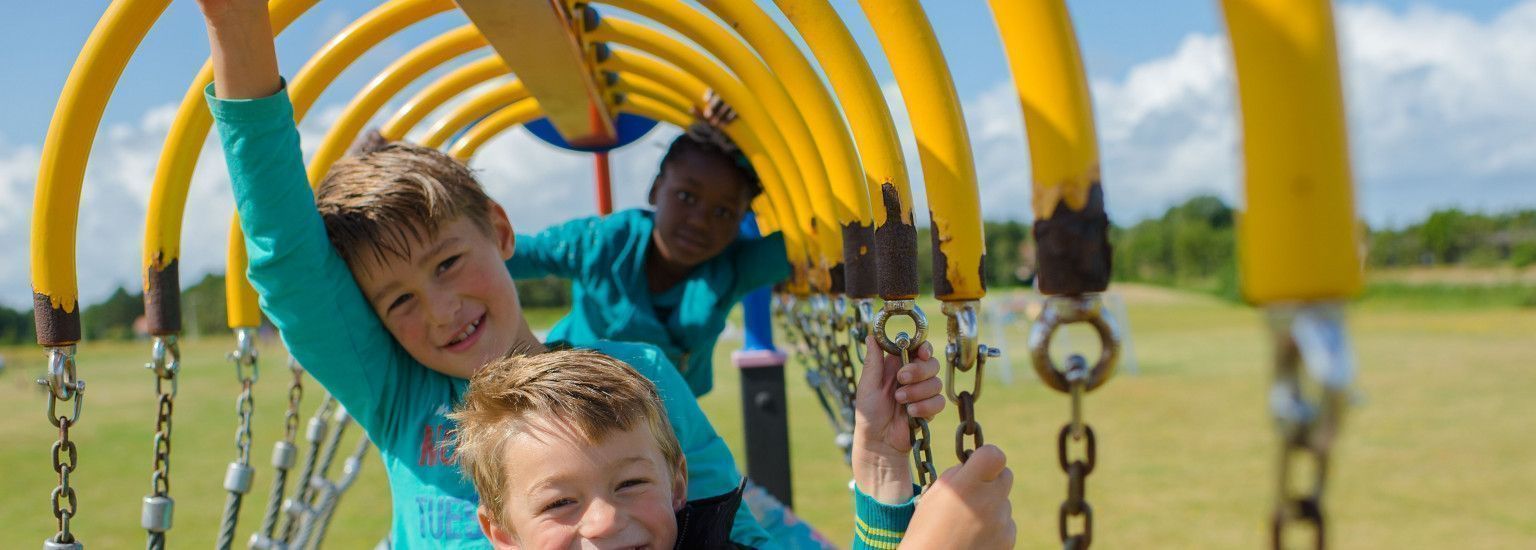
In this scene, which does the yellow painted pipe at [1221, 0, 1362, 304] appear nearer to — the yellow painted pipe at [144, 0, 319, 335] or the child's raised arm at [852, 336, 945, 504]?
the child's raised arm at [852, 336, 945, 504]

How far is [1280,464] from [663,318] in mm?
2508

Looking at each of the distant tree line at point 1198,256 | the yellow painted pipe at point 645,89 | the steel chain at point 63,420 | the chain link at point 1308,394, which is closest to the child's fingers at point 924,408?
the chain link at point 1308,394

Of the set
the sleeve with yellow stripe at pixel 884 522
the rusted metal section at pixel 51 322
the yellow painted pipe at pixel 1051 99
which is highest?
the yellow painted pipe at pixel 1051 99

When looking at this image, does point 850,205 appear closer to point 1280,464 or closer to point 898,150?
point 898,150

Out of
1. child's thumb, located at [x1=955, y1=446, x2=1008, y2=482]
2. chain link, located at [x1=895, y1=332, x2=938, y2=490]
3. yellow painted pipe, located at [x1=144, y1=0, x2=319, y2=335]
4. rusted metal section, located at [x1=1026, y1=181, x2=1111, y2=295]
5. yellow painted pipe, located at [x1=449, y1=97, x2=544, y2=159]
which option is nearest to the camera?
rusted metal section, located at [x1=1026, y1=181, x2=1111, y2=295]

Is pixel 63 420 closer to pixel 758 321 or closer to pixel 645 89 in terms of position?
pixel 645 89

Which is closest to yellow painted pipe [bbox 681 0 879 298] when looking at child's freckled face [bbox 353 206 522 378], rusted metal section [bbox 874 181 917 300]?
rusted metal section [bbox 874 181 917 300]

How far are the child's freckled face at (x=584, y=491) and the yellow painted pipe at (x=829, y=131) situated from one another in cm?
37

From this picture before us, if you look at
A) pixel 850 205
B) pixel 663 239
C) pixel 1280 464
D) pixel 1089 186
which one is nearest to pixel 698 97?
pixel 663 239

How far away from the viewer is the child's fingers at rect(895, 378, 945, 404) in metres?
1.20

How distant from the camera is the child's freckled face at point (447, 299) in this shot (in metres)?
1.58

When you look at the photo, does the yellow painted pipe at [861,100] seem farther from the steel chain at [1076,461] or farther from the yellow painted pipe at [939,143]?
the steel chain at [1076,461]

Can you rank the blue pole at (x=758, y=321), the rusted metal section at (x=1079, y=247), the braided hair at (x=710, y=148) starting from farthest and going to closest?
1. the blue pole at (x=758, y=321)
2. the braided hair at (x=710, y=148)
3. the rusted metal section at (x=1079, y=247)

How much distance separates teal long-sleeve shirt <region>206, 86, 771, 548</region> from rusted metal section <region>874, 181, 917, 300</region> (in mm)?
481
